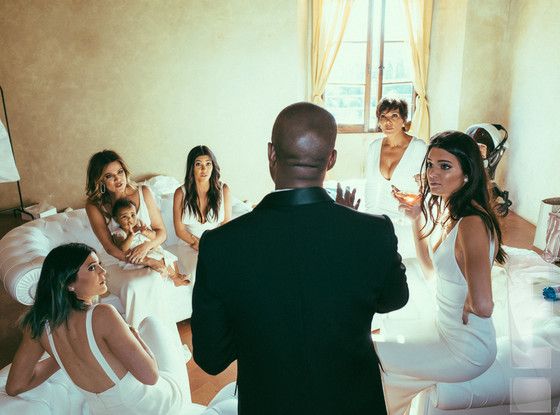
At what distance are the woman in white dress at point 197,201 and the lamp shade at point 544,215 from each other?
8.89 ft

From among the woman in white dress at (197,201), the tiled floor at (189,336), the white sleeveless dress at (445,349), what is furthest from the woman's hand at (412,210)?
the woman in white dress at (197,201)

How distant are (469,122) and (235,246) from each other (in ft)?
18.0

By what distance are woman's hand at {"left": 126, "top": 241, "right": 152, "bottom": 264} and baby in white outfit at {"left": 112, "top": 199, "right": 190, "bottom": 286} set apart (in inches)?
1.3

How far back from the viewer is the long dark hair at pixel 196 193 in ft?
11.3

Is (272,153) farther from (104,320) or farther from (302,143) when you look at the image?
(104,320)

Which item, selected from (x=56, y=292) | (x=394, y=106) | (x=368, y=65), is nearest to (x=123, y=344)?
(x=56, y=292)

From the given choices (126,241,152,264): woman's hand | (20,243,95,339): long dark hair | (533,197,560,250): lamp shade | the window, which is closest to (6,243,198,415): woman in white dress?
(20,243,95,339): long dark hair

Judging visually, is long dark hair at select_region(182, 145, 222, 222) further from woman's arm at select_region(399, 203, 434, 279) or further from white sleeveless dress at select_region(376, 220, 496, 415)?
white sleeveless dress at select_region(376, 220, 496, 415)

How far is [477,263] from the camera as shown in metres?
1.86

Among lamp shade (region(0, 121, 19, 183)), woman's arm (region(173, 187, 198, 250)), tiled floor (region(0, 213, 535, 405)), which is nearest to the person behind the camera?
tiled floor (region(0, 213, 535, 405))

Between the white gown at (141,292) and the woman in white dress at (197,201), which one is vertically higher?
the woman in white dress at (197,201)

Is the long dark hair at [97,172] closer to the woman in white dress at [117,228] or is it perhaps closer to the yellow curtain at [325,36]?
the woman in white dress at [117,228]

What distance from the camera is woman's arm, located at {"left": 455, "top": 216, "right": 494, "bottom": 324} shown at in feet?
6.09

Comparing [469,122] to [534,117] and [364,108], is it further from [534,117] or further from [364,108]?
[364,108]
